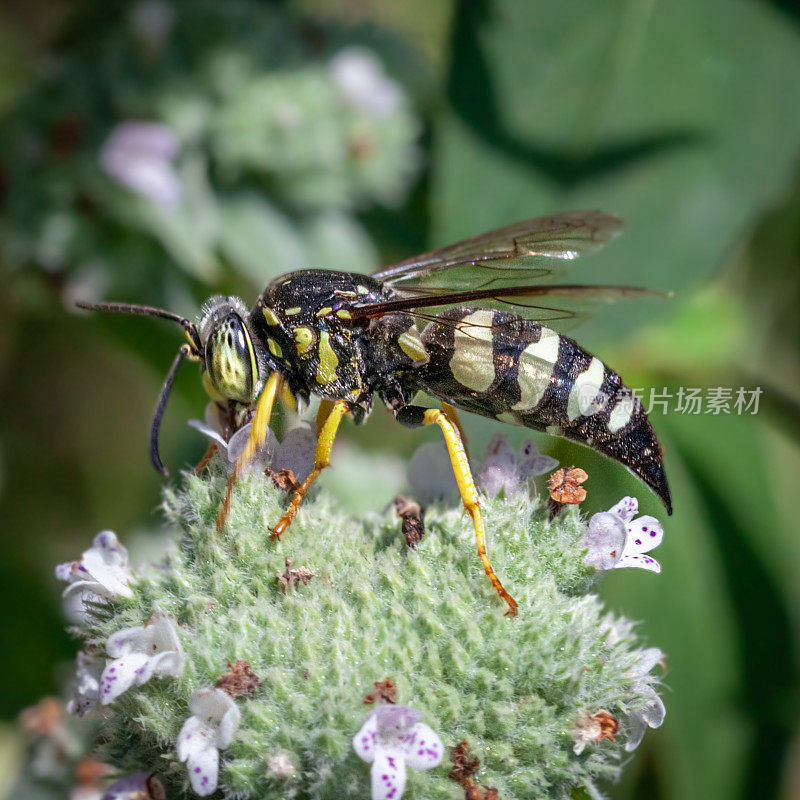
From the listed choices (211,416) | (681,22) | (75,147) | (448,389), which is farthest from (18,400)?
(681,22)

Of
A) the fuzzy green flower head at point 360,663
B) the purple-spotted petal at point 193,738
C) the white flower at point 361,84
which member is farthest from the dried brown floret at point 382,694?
the white flower at point 361,84

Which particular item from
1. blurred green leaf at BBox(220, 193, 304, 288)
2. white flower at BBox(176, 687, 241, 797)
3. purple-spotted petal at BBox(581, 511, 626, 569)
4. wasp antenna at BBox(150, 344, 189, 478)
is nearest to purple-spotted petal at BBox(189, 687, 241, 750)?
white flower at BBox(176, 687, 241, 797)

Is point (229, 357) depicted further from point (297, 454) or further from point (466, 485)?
point (466, 485)

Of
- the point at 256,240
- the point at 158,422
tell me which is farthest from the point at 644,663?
the point at 256,240

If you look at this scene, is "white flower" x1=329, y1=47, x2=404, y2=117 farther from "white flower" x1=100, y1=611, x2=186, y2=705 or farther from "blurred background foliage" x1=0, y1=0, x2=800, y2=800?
"white flower" x1=100, y1=611, x2=186, y2=705

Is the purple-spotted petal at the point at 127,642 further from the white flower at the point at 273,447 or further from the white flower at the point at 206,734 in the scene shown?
the white flower at the point at 273,447

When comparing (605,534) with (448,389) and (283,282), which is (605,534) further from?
(283,282)
